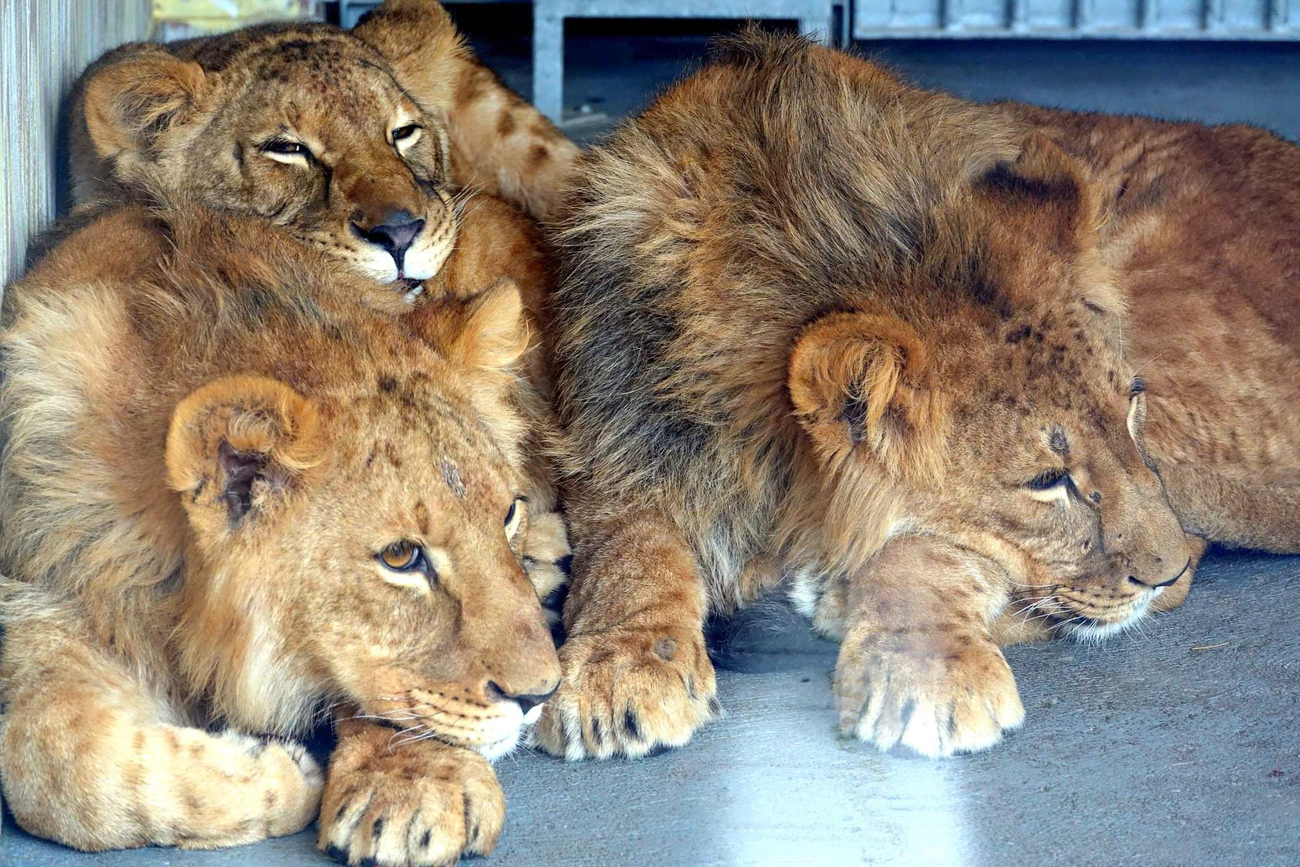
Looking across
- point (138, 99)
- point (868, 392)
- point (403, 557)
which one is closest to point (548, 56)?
point (138, 99)

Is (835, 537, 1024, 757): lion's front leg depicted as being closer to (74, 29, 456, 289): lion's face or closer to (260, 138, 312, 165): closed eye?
(74, 29, 456, 289): lion's face

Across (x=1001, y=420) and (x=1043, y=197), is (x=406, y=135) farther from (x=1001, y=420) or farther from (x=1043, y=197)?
(x=1001, y=420)

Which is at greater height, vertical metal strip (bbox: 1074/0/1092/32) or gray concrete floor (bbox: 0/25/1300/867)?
vertical metal strip (bbox: 1074/0/1092/32)

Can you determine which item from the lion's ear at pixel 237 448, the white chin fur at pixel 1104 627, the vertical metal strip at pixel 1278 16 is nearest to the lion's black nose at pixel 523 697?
the lion's ear at pixel 237 448

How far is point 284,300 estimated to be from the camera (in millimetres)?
2324

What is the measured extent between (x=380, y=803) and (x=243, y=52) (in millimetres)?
1949

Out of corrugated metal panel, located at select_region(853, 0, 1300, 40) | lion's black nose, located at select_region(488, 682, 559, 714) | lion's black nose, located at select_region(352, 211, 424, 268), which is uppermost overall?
corrugated metal panel, located at select_region(853, 0, 1300, 40)

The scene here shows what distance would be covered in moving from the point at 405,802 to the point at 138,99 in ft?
5.67

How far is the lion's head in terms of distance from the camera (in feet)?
7.82

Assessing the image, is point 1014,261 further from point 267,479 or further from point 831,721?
point 267,479

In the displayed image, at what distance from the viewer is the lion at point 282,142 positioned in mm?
2912

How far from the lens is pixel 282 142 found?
10.0 ft

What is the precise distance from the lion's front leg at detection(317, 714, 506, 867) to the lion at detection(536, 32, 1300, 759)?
294 mm

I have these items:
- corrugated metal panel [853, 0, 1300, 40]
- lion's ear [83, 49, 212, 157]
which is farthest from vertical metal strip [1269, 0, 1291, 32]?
lion's ear [83, 49, 212, 157]
